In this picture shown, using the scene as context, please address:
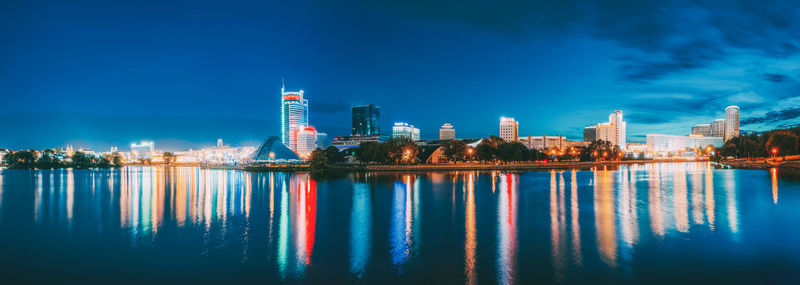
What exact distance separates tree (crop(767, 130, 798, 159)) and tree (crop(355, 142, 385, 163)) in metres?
70.1

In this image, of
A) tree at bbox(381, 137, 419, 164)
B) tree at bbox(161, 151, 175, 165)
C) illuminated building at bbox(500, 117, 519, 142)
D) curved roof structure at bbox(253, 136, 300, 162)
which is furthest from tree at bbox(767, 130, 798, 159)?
tree at bbox(161, 151, 175, 165)

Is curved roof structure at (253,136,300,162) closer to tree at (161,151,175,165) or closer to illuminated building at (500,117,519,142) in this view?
tree at (161,151,175,165)

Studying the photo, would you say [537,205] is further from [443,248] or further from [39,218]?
[39,218]

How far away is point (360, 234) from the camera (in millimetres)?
16469

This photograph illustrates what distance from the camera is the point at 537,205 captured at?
24000 mm

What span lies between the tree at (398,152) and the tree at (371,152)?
1.12 m

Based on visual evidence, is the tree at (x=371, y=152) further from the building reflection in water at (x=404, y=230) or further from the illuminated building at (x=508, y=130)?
the illuminated building at (x=508, y=130)

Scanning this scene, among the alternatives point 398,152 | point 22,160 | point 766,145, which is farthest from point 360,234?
point 22,160

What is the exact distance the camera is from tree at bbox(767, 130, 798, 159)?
69.5m

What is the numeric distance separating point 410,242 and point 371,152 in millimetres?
60873

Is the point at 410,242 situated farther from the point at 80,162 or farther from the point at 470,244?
the point at 80,162

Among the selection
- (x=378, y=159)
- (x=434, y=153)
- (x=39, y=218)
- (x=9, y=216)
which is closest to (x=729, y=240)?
(x=39, y=218)

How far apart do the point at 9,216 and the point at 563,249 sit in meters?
30.1

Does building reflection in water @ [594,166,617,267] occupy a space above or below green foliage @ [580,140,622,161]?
below
